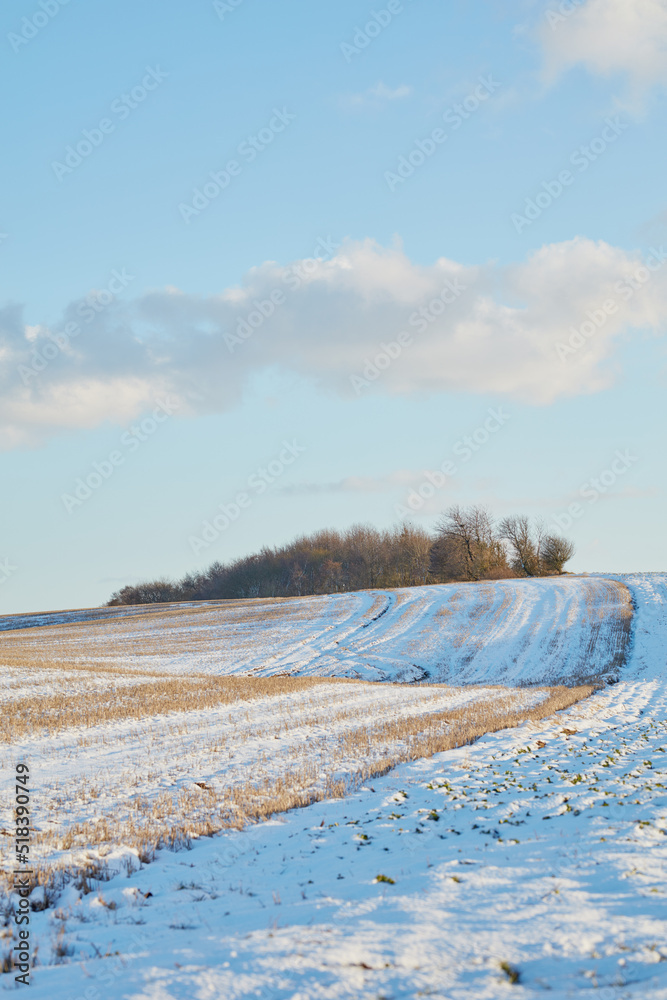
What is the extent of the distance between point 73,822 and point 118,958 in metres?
5.03

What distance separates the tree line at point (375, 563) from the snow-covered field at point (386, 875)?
77.9m

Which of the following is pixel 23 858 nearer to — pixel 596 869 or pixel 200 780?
pixel 200 780

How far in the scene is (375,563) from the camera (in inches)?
4368

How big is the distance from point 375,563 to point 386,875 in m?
104

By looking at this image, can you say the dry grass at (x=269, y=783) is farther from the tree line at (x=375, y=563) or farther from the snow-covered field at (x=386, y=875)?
the tree line at (x=375, y=563)

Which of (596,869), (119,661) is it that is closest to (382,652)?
(119,661)

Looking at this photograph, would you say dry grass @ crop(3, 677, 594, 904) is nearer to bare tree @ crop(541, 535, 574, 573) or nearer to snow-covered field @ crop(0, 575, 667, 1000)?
snow-covered field @ crop(0, 575, 667, 1000)

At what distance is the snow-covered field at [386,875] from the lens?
4836mm

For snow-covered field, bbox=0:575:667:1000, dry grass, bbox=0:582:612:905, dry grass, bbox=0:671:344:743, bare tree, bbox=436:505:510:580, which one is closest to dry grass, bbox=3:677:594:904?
dry grass, bbox=0:582:612:905

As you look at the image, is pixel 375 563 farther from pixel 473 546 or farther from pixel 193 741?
pixel 193 741

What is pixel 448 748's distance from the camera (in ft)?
48.7

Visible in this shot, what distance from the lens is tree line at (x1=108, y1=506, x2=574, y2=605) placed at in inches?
3834

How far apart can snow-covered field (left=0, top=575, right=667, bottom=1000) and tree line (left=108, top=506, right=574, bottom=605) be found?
77905 millimetres

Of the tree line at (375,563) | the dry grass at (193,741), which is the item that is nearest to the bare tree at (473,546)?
the tree line at (375,563)
